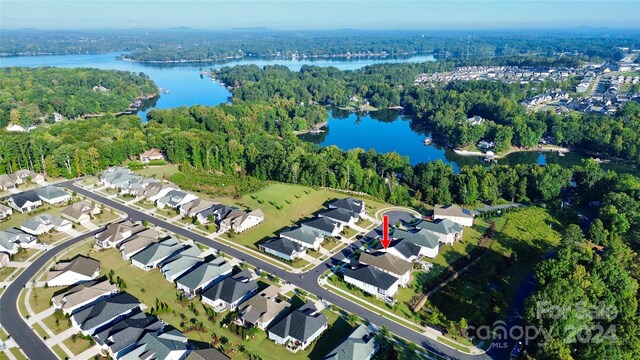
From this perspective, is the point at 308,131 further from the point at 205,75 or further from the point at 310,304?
the point at 205,75

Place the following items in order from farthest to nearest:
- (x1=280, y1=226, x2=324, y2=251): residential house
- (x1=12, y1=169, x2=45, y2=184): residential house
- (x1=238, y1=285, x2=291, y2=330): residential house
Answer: (x1=12, y1=169, x2=45, y2=184): residential house < (x1=280, y1=226, x2=324, y2=251): residential house < (x1=238, y1=285, x2=291, y2=330): residential house

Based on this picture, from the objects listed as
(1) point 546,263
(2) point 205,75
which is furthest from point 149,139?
(2) point 205,75

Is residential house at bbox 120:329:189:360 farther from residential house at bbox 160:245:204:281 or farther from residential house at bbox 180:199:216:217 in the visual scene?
residential house at bbox 180:199:216:217

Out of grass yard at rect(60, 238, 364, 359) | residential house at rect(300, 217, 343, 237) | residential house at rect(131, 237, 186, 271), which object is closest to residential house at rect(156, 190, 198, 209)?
residential house at rect(131, 237, 186, 271)

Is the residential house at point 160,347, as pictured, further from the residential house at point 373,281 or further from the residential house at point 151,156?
the residential house at point 151,156

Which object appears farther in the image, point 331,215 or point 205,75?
point 205,75

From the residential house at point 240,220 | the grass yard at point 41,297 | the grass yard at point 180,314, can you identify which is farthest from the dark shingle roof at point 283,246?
the grass yard at point 41,297

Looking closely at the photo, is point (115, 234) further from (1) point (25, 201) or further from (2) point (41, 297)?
(1) point (25, 201)
